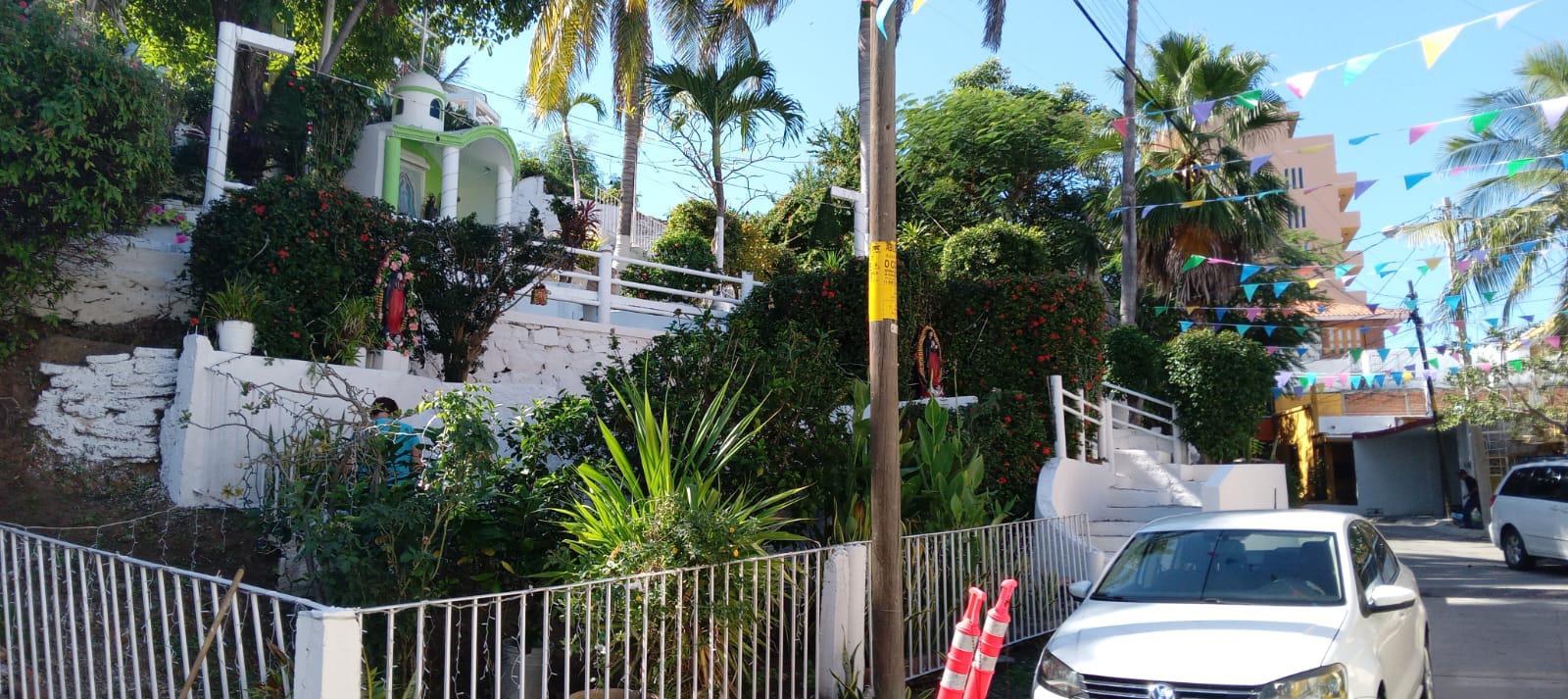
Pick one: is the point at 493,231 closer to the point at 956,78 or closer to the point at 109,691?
the point at 109,691

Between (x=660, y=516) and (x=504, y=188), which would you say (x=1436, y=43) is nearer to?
(x=660, y=516)

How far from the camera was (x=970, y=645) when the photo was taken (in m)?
4.95

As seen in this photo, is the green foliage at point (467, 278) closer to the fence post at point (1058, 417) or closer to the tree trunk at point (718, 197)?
the fence post at point (1058, 417)

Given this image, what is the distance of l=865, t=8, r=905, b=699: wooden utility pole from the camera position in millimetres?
6320

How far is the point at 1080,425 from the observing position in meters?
13.0

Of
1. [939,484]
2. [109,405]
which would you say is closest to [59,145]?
[109,405]

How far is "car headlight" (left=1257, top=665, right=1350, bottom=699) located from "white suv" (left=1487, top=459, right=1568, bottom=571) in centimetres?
1340

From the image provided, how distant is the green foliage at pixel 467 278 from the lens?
11.2m

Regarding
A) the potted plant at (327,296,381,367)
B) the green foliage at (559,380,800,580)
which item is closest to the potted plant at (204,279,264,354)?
the potted plant at (327,296,381,367)

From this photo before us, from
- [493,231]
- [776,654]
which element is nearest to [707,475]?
[776,654]

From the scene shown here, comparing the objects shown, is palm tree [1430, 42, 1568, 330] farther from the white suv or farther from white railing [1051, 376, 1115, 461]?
white railing [1051, 376, 1115, 461]

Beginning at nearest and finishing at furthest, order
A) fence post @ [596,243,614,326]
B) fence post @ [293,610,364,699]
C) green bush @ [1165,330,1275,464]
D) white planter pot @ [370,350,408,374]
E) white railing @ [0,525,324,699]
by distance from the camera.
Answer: fence post @ [293,610,364,699] → white railing @ [0,525,324,699] → white planter pot @ [370,350,408,374] → fence post @ [596,243,614,326] → green bush @ [1165,330,1275,464]

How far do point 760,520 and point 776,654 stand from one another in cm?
99

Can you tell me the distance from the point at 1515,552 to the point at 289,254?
17.5 m
